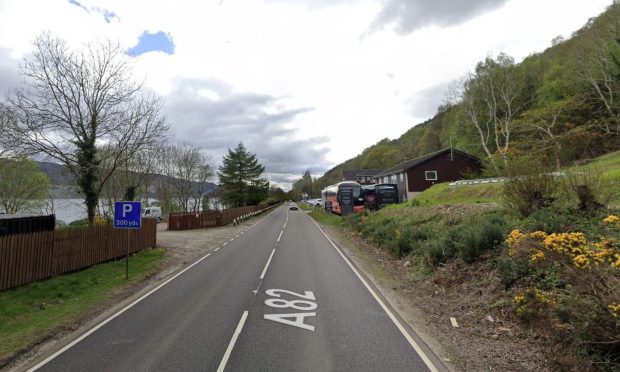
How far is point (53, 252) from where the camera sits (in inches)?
468

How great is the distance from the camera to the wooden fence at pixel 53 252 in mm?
10242

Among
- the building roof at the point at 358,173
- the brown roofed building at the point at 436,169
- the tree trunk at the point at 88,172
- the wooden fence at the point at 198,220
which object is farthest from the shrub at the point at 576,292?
the building roof at the point at 358,173

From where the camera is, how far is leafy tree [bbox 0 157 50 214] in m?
36.8

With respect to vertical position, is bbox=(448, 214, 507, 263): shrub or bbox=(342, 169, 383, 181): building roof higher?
bbox=(342, 169, 383, 181): building roof

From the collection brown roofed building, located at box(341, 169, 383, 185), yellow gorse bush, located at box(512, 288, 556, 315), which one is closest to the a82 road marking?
yellow gorse bush, located at box(512, 288, 556, 315)

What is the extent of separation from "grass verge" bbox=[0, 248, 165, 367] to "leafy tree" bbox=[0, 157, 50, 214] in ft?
101

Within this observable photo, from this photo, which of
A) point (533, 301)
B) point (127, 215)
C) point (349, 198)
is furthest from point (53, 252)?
point (349, 198)

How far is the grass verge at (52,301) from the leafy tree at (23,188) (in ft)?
101

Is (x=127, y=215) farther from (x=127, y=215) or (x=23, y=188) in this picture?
(x=23, y=188)

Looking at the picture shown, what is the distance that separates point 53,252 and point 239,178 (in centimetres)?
5089

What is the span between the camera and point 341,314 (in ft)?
24.9

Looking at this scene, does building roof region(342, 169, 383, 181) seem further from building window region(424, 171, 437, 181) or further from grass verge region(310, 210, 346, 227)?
grass verge region(310, 210, 346, 227)

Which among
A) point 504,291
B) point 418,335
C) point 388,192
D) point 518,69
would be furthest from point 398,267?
point 518,69

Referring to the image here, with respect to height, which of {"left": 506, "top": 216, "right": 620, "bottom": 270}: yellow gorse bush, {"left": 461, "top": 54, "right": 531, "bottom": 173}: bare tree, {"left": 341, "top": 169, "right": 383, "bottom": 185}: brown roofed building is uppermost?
{"left": 461, "top": 54, "right": 531, "bottom": 173}: bare tree
